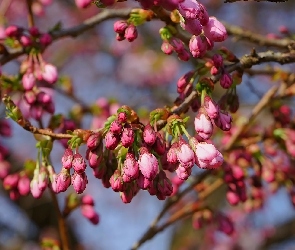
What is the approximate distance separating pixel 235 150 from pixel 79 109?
79 centimetres

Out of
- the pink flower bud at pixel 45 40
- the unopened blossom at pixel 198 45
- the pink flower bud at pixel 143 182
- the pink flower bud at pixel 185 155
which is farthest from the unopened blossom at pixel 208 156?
the pink flower bud at pixel 45 40

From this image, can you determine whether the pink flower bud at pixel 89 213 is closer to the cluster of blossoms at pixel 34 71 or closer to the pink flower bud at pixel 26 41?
the cluster of blossoms at pixel 34 71

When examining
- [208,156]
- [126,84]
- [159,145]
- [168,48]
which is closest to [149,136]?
[159,145]

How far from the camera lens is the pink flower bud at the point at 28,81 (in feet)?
6.25

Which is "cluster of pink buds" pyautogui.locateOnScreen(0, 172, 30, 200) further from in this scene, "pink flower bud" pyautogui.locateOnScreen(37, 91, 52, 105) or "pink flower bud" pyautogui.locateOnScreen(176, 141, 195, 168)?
"pink flower bud" pyautogui.locateOnScreen(176, 141, 195, 168)

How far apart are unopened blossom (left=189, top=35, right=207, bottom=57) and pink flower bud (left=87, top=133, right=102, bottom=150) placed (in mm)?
330

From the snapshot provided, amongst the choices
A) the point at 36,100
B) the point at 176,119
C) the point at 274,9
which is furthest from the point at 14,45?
the point at 274,9

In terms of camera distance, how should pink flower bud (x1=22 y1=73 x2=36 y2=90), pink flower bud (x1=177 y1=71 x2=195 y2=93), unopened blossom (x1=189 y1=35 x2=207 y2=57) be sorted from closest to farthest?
unopened blossom (x1=189 y1=35 x2=207 y2=57) < pink flower bud (x1=177 y1=71 x2=195 y2=93) < pink flower bud (x1=22 y1=73 x2=36 y2=90)

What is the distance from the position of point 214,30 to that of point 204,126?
0.81ft

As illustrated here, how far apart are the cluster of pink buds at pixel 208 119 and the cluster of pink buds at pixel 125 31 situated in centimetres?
32

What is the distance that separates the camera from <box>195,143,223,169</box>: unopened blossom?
137 centimetres

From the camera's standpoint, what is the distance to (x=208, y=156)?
53.9 inches

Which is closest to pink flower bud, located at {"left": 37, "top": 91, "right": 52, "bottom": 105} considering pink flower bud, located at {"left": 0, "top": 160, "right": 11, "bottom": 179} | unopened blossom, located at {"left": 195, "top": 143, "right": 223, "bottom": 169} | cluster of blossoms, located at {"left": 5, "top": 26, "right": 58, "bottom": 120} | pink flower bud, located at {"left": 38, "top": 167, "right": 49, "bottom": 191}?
cluster of blossoms, located at {"left": 5, "top": 26, "right": 58, "bottom": 120}

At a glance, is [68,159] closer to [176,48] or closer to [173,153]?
[173,153]
